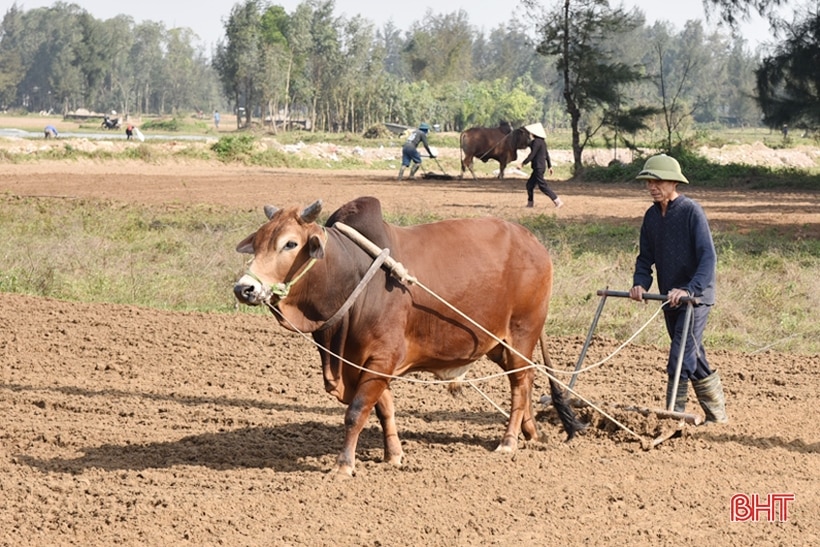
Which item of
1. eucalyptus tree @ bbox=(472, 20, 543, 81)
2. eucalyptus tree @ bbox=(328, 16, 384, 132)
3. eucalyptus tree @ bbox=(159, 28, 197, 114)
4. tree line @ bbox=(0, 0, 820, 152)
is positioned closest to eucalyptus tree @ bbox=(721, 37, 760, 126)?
tree line @ bbox=(0, 0, 820, 152)

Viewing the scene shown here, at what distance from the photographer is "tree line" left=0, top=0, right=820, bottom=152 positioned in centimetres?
3597

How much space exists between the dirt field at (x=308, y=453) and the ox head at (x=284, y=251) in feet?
3.65

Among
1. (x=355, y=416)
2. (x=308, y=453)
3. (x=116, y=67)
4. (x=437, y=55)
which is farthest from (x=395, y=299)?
(x=116, y=67)

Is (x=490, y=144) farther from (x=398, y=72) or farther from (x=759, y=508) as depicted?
(x=398, y=72)

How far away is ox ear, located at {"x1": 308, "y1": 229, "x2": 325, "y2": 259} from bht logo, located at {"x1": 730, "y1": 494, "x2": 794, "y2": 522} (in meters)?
2.53

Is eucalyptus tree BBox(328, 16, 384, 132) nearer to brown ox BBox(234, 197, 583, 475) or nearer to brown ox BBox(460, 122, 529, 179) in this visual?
brown ox BBox(460, 122, 529, 179)

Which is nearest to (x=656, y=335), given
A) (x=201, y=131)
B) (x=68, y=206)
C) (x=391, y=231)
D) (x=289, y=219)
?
(x=391, y=231)

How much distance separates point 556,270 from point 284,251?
812 cm

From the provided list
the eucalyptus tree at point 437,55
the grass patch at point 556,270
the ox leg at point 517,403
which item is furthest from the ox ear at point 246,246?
the eucalyptus tree at point 437,55

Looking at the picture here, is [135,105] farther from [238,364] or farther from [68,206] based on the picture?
[238,364]

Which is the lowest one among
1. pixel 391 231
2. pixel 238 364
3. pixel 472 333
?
pixel 238 364

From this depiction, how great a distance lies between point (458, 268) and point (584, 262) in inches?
295

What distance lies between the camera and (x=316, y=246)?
6289mm

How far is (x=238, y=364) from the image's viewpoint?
10.1 metres
